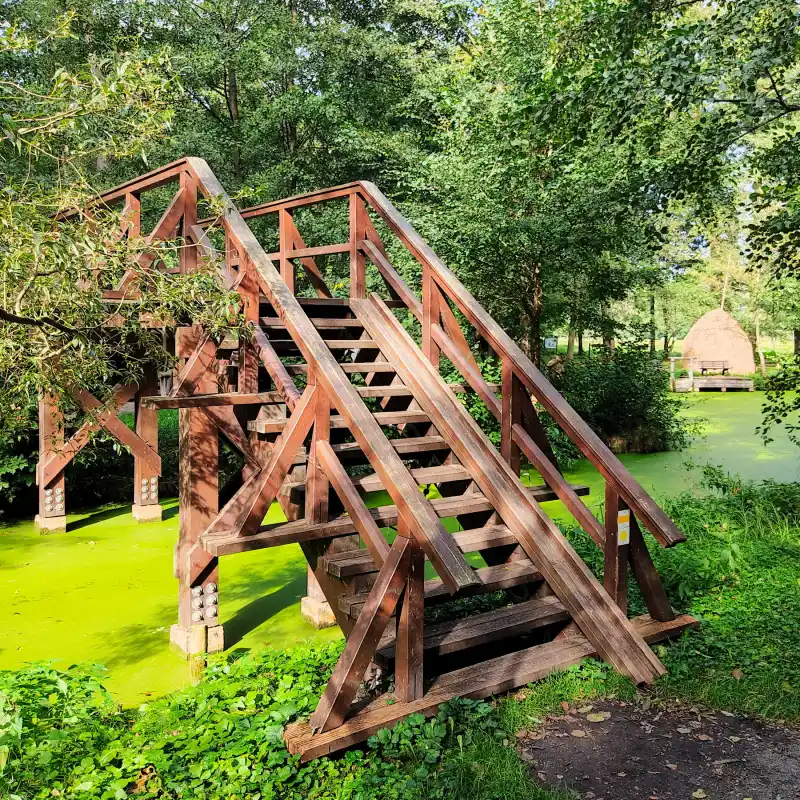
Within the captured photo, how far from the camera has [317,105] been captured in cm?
1435

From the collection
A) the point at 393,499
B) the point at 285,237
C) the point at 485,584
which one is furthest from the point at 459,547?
the point at 285,237

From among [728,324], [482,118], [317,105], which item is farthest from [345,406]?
[728,324]

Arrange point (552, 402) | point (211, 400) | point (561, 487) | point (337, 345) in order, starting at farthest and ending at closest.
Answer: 1. point (337, 345)
2. point (211, 400)
3. point (561, 487)
4. point (552, 402)

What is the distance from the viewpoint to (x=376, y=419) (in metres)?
4.77

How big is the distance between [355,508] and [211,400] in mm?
1408

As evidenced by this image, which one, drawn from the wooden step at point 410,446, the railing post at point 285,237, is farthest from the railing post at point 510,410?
the railing post at point 285,237

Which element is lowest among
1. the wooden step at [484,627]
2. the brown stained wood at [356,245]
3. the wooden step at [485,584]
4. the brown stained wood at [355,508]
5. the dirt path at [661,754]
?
the dirt path at [661,754]

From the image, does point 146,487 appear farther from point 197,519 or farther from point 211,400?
point 211,400

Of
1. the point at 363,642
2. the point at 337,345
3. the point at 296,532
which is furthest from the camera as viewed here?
the point at 337,345

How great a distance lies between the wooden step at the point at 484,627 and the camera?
3656 mm

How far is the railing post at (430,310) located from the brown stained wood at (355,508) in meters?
1.66

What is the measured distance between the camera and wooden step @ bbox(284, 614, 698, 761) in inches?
125

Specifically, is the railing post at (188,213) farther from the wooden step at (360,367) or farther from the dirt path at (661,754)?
the dirt path at (661,754)

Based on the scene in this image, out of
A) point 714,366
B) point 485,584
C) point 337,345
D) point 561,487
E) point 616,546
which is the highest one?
point 337,345
